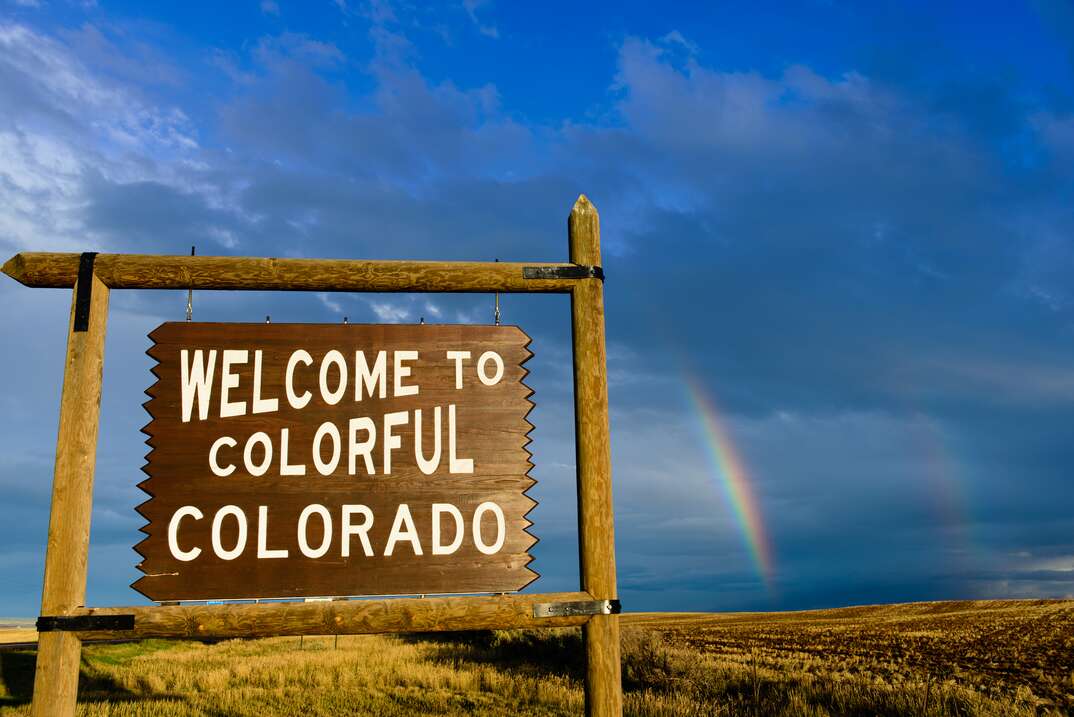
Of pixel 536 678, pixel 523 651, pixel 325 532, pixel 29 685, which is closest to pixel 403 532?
pixel 325 532

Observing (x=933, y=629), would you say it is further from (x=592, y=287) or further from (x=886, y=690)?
(x=592, y=287)

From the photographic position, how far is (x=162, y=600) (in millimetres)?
5934

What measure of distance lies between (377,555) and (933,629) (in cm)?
4433

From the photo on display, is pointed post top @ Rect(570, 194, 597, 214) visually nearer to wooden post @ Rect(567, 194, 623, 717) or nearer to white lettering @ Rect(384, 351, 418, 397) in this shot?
wooden post @ Rect(567, 194, 623, 717)

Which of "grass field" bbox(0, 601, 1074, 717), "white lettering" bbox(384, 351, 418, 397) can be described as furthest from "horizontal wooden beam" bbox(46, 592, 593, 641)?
"grass field" bbox(0, 601, 1074, 717)

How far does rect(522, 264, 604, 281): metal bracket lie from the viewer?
6656 millimetres

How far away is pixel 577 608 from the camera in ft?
20.0

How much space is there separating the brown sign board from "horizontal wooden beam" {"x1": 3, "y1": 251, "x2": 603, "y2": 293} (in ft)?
1.33

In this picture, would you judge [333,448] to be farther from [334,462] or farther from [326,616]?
[326,616]

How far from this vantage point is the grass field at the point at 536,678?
14.4m

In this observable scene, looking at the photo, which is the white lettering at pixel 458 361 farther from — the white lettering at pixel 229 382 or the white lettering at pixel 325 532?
the white lettering at pixel 229 382

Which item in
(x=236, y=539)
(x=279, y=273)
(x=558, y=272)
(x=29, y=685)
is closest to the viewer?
(x=236, y=539)

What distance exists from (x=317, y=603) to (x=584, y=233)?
142 inches

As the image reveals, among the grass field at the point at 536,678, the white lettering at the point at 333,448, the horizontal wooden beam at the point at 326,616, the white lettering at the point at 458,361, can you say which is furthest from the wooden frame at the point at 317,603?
the grass field at the point at 536,678
